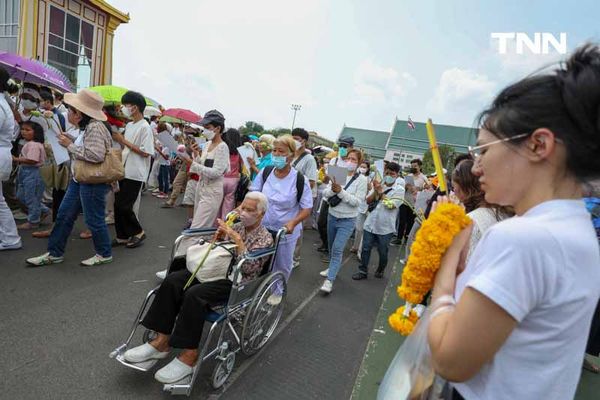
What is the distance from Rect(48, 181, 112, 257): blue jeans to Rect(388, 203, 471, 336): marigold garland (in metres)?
3.55

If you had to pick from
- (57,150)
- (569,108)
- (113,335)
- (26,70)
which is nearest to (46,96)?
(26,70)

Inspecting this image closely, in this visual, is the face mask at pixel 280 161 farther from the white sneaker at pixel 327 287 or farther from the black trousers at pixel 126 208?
the black trousers at pixel 126 208

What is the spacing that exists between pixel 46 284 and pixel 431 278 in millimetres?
3669

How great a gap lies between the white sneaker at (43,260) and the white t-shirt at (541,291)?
423cm

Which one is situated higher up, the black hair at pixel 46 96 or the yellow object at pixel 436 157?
the black hair at pixel 46 96

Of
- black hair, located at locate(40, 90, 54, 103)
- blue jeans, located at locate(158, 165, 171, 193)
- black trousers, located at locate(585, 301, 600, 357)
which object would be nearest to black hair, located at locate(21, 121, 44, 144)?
black hair, located at locate(40, 90, 54, 103)

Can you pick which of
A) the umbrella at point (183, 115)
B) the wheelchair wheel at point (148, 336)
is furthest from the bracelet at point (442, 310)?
the umbrella at point (183, 115)

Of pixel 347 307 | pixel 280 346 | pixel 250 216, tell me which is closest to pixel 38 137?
pixel 250 216

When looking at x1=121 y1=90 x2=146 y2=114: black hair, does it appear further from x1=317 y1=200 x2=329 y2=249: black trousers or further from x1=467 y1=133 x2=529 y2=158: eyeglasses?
x1=467 y1=133 x2=529 y2=158: eyeglasses

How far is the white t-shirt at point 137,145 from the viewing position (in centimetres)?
427

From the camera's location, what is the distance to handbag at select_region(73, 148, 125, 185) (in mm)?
3498

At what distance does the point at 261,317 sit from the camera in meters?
2.71

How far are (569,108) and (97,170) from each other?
12.6ft

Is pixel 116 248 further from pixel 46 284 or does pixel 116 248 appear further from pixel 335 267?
pixel 335 267
